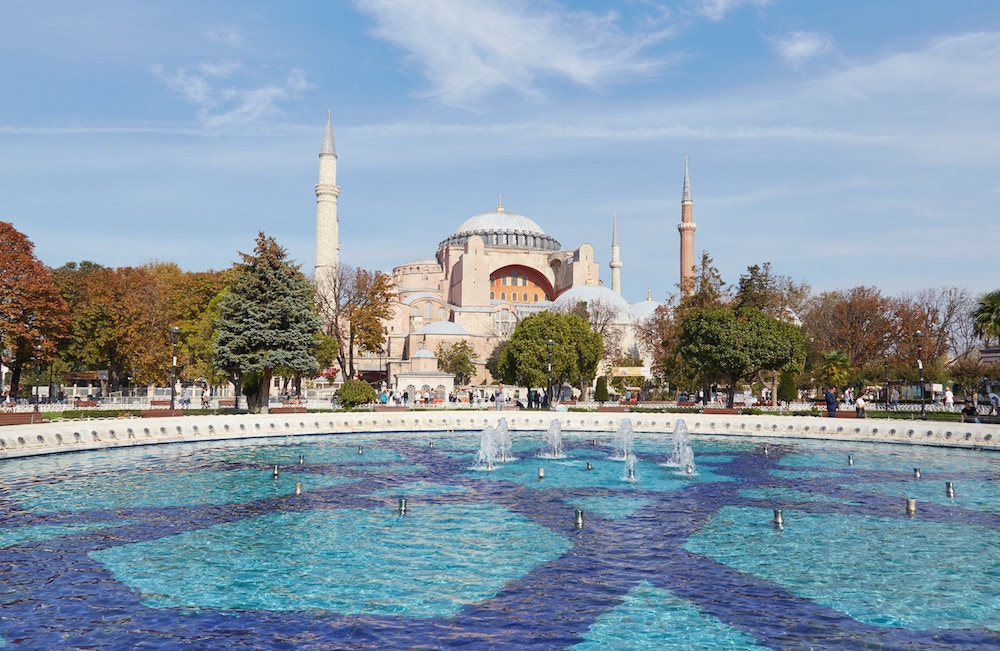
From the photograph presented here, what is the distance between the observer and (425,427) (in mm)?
26406

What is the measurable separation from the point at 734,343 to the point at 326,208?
32.7 m

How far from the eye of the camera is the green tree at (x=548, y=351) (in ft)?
124

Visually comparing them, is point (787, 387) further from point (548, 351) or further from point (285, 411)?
point (285, 411)

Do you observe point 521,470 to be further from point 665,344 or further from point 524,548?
point 665,344

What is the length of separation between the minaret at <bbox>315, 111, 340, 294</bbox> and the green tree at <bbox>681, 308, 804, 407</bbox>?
29.0m

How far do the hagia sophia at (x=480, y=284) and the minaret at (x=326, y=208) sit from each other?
0.24 feet

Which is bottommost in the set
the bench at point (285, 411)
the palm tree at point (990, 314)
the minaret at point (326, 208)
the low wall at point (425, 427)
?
the low wall at point (425, 427)

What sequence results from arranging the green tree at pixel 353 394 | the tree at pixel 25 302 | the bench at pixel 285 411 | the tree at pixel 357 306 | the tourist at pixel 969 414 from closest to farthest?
the tourist at pixel 969 414
the bench at pixel 285 411
the green tree at pixel 353 394
the tree at pixel 25 302
the tree at pixel 357 306

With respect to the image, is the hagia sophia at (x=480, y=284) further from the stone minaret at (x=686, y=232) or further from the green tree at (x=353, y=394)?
the green tree at (x=353, y=394)

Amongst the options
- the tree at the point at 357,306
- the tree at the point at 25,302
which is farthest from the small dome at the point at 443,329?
the tree at the point at 25,302

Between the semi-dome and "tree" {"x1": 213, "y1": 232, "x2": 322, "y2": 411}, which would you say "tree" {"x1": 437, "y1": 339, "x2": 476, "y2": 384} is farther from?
"tree" {"x1": 213, "y1": 232, "x2": 322, "y2": 411}

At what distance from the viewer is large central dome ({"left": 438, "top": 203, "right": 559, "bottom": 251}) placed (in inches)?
3398

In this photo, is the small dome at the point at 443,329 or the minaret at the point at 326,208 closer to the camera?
the minaret at the point at 326,208

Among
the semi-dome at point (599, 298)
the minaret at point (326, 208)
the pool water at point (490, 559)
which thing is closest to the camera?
the pool water at point (490, 559)
